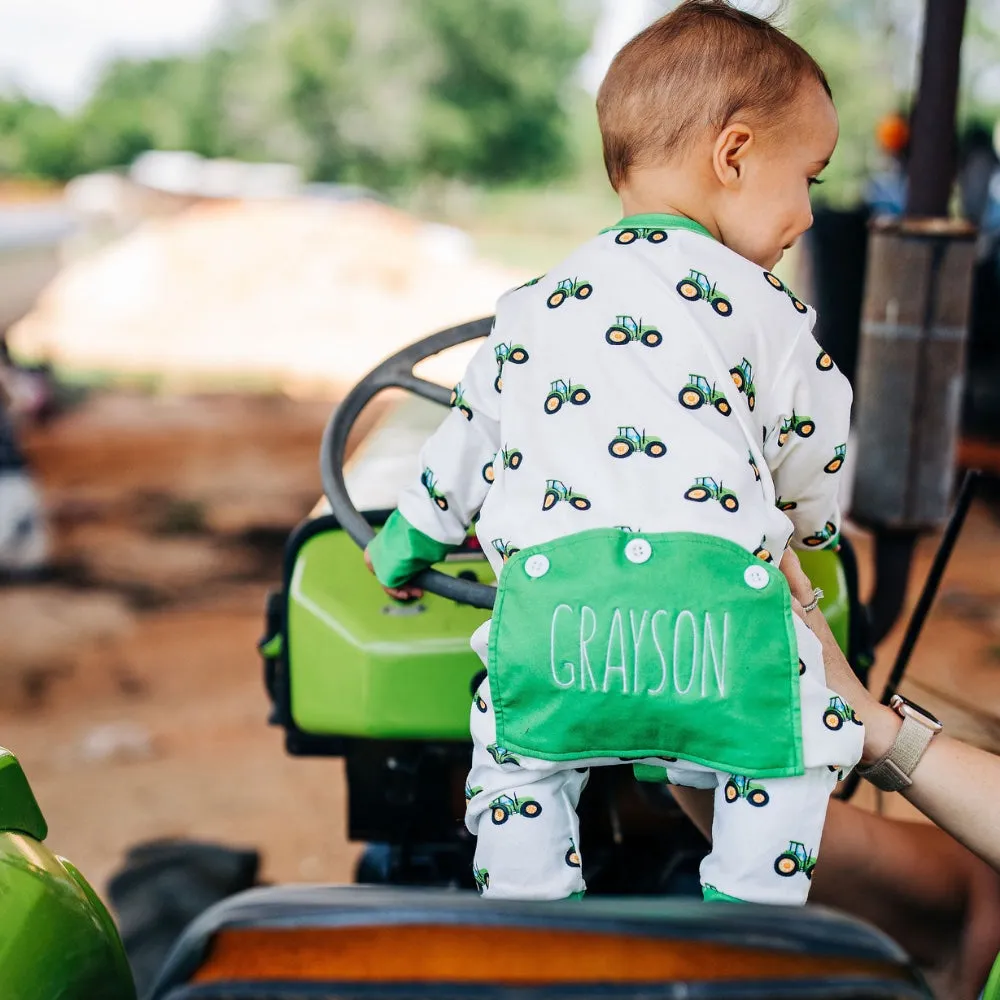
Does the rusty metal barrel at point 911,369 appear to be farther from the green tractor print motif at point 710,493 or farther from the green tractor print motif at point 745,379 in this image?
the green tractor print motif at point 710,493

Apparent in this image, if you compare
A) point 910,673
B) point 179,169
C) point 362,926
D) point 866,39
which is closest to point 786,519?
point 362,926

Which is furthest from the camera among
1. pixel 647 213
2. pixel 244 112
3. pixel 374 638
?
pixel 244 112

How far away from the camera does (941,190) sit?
111 inches

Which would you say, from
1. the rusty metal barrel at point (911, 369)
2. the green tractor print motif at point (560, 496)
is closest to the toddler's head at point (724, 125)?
the green tractor print motif at point (560, 496)

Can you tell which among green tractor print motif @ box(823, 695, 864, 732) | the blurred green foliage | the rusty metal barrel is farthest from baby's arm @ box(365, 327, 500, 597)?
the blurred green foliage

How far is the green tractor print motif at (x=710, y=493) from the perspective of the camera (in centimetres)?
120

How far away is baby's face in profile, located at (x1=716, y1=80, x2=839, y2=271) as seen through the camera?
1333 millimetres

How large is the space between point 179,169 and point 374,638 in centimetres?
3184

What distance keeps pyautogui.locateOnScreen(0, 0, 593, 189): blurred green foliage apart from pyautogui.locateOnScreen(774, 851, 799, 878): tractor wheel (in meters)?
32.8

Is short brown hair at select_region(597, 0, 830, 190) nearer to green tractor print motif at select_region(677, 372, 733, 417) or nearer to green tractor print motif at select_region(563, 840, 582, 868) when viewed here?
green tractor print motif at select_region(677, 372, 733, 417)

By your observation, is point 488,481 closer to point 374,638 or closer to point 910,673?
point 374,638

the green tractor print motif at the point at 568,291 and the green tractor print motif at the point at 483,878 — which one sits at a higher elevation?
the green tractor print motif at the point at 568,291

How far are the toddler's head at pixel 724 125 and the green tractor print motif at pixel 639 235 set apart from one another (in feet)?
0.18

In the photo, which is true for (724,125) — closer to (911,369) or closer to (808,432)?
(808,432)
